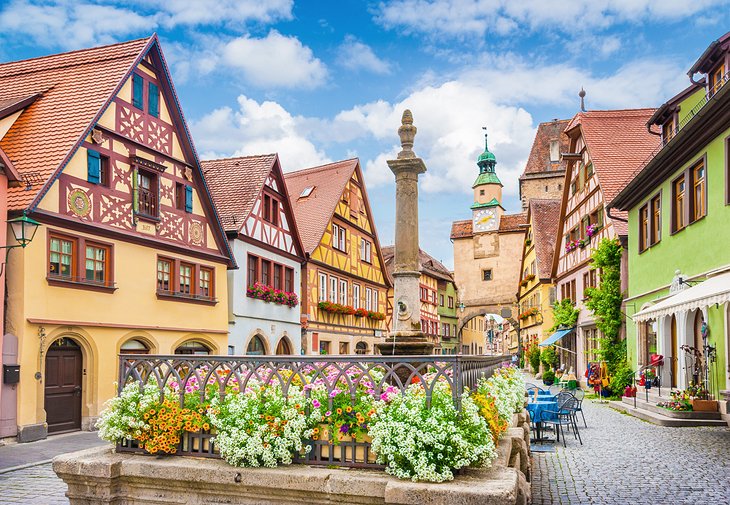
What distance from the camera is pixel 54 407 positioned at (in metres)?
14.5

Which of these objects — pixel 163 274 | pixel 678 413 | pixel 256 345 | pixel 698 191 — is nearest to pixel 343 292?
pixel 256 345

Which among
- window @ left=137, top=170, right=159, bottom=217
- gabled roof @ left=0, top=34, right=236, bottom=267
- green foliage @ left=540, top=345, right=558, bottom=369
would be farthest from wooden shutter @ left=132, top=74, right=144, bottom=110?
green foliage @ left=540, top=345, right=558, bottom=369

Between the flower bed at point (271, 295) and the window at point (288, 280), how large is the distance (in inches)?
9.2

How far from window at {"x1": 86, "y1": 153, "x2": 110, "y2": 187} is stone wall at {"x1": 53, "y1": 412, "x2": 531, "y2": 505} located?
10.3 m

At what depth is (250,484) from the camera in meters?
5.52

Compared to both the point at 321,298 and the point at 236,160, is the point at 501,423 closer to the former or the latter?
the point at 236,160

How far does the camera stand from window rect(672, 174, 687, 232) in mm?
17062

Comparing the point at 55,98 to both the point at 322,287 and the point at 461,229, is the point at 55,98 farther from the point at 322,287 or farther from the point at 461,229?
the point at 461,229

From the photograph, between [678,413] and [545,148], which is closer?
[678,413]

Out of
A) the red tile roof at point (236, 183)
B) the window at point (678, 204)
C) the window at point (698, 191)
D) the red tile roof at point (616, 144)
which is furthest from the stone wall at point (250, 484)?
the red tile roof at point (616, 144)

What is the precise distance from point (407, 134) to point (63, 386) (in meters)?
9.48

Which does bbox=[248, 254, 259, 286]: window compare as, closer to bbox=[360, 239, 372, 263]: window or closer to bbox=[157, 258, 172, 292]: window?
bbox=[157, 258, 172, 292]: window

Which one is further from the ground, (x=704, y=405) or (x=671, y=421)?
(x=704, y=405)

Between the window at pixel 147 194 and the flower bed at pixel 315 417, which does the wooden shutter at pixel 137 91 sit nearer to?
the window at pixel 147 194
